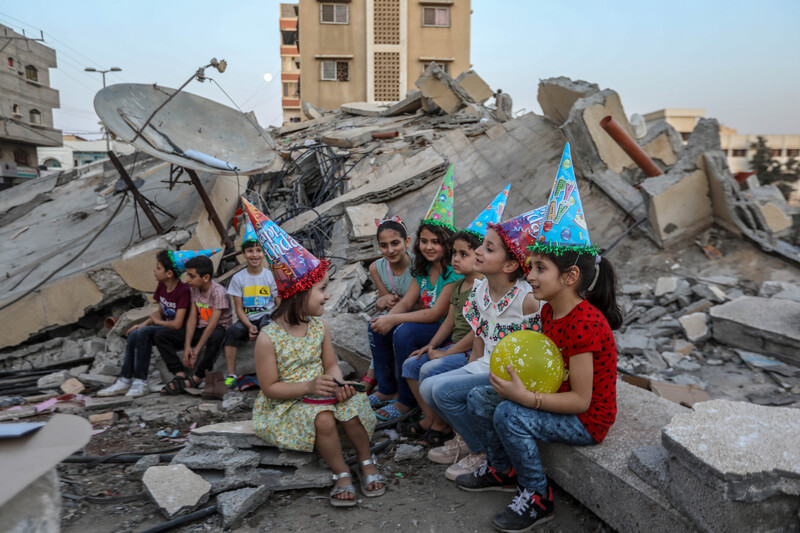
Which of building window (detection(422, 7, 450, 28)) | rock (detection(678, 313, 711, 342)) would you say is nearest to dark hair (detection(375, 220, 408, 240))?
rock (detection(678, 313, 711, 342))

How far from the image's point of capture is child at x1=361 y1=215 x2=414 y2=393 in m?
4.21

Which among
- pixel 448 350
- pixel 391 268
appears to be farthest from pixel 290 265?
pixel 391 268

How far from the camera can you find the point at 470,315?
3.29 m

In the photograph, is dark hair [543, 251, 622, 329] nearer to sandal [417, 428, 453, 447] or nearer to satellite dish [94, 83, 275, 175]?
sandal [417, 428, 453, 447]

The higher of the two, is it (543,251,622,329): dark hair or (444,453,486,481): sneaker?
(543,251,622,329): dark hair

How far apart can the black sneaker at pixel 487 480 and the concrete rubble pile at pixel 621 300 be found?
0.22m

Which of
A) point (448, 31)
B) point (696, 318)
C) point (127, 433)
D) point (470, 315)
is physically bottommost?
point (127, 433)

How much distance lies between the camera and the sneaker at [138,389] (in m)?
5.08

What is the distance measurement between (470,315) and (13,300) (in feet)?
19.9

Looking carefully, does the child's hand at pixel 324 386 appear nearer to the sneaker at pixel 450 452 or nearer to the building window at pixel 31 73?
the sneaker at pixel 450 452

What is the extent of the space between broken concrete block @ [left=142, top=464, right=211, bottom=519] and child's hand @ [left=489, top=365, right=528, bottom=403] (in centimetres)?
165

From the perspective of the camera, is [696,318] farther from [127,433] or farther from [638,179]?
[127,433]

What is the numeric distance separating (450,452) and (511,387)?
1046mm

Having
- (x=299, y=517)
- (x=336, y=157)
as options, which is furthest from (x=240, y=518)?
(x=336, y=157)
